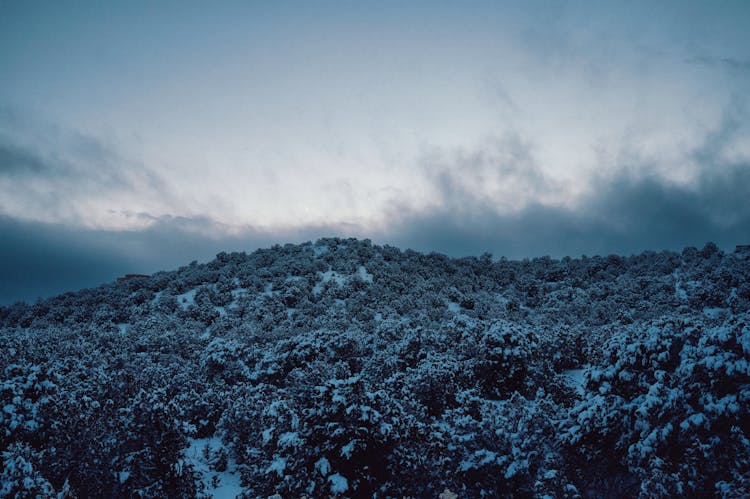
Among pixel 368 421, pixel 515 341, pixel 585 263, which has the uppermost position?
pixel 585 263

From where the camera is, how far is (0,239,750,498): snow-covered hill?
1110 cm

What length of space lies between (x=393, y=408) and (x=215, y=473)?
37.1ft

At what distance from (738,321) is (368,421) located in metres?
10.9

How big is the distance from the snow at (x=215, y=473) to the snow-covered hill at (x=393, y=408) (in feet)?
0.40

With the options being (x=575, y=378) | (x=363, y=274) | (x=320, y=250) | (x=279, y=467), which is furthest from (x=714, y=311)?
(x=320, y=250)

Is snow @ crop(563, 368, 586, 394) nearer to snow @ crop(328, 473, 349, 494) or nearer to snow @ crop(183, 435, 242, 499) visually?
snow @ crop(328, 473, 349, 494)

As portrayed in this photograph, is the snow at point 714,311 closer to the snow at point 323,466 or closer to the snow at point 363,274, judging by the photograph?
the snow at point 363,274

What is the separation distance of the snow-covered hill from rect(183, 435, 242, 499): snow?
0.40ft

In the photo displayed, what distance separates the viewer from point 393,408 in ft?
41.4

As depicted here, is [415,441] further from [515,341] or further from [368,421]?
A: [515,341]

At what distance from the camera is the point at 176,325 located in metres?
39.3

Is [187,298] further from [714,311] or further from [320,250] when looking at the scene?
[714,311]

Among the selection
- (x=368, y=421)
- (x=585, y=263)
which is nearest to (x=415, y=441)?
(x=368, y=421)

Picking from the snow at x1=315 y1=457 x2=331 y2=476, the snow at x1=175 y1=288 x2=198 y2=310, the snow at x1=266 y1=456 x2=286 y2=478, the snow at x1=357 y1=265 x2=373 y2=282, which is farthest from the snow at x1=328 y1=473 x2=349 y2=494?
the snow at x1=357 y1=265 x2=373 y2=282
